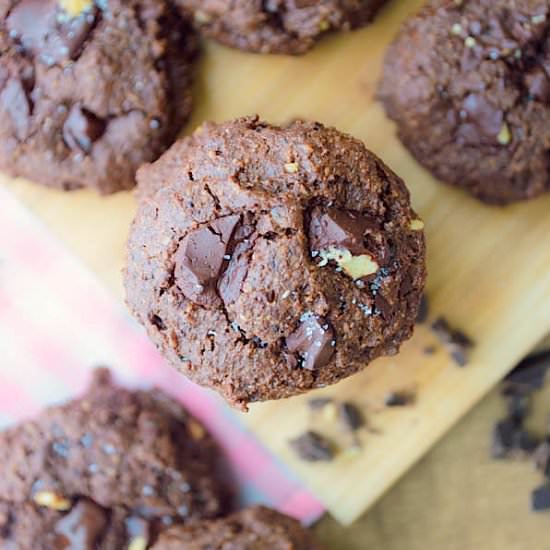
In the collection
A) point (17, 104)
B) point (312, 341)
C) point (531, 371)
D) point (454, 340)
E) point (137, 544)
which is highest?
point (17, 104)

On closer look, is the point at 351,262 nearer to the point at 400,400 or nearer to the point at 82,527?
the point at 400,400

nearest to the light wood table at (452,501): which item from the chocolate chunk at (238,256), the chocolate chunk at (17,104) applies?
the chocolate chunk at (238,256)

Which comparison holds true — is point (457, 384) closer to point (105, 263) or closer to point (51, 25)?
point (105, 263)

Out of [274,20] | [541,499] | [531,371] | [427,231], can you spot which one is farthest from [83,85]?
[541,499]

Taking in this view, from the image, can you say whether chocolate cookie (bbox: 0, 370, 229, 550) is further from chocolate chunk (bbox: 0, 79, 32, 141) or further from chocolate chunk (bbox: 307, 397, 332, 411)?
chocolate chunk (bbox: 0, 79, 32, 141)

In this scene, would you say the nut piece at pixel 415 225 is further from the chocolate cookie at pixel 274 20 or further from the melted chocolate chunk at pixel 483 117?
Answer: the chocolate cookie at pixel 274 20

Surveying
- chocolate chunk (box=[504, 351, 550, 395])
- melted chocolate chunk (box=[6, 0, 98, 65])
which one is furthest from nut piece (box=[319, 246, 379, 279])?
chocolate chunk (box=[504, 351, 550, 395])

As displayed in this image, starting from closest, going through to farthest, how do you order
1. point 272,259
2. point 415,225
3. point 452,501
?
point 272,259 < point 415,225 < point 452,501
